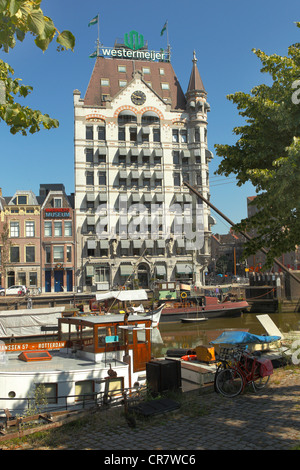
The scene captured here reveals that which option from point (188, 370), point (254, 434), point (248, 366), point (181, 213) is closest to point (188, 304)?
point (181, 213)

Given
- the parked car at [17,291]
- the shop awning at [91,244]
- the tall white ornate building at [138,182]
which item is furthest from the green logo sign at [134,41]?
the parked car at [17,291]

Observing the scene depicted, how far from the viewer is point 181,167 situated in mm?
67750

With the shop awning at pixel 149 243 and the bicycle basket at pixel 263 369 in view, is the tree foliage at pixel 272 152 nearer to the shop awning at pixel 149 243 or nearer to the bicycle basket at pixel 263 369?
the bicycle basket at pixel 263 369

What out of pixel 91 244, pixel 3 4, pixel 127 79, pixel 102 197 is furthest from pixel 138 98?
pixel 3 4

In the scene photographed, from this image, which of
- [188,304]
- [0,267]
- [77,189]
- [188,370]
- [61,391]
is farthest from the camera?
[77,189]

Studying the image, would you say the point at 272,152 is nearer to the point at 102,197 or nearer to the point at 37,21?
the point at 37,21

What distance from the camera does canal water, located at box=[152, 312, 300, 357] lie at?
3375 centimetres

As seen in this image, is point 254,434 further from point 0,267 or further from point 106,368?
point 0,267

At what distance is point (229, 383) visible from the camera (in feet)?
39.0

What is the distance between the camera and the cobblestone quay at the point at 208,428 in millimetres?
8391

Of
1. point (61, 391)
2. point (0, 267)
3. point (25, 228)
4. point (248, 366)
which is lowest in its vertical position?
point (61, 391)
